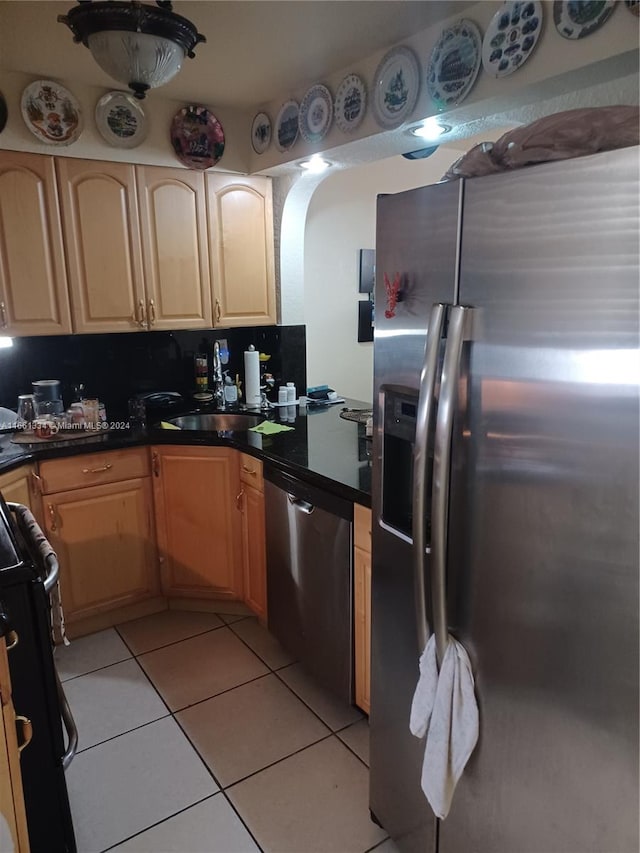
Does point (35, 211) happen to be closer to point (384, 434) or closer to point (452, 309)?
point (384, 434)

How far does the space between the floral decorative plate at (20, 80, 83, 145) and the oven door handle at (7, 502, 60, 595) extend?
1624 mm

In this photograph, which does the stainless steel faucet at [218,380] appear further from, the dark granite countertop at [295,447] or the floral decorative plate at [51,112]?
the floral decorative plate at [51,112]

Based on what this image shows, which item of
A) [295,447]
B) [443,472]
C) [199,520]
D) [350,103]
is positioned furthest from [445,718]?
[350,103]

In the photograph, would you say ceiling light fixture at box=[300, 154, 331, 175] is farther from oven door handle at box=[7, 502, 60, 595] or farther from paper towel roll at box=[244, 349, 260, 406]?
oven door handle at box=[7, 502, 60, 595]

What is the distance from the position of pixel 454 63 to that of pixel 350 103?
1.82 feet

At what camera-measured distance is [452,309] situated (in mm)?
1138

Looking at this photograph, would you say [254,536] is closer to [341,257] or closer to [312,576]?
[312,576]

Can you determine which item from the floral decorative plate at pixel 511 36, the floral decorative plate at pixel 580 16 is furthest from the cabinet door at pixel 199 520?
the floral decorative plate at pixel 580 16

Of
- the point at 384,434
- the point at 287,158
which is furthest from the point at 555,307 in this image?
the point at 287,158

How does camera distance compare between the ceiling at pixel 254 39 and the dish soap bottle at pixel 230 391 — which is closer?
the ceiling at pixel 254 39

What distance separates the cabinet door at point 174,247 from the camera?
9.02ft

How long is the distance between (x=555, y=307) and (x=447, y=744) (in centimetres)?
94

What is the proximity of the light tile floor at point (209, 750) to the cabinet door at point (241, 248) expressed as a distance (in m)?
1.61

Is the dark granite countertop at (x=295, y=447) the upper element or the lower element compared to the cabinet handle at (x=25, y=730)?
upper
